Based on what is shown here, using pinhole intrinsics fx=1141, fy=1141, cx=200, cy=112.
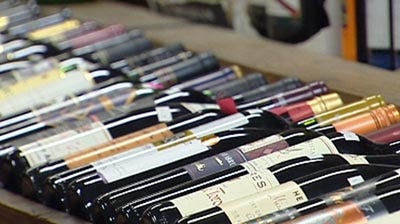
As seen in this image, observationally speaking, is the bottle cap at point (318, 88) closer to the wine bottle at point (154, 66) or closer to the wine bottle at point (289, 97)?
the wine bottle at point (289, 97)

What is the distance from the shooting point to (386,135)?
1.18m

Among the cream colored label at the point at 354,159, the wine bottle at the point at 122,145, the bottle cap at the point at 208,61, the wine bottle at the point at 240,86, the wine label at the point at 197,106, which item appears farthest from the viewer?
the bottle cap at the point at 208,61

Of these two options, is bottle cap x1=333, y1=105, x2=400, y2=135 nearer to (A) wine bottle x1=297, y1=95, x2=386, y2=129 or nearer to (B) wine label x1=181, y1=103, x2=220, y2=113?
(A) wine bottle x1=297, y1=95, x2=386, y2=129

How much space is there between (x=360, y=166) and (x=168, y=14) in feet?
2.82

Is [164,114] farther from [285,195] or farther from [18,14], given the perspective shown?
[18,14]

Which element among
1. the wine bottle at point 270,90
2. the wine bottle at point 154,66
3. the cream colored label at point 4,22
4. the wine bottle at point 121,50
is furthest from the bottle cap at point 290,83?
the cream colored label at point 4,22

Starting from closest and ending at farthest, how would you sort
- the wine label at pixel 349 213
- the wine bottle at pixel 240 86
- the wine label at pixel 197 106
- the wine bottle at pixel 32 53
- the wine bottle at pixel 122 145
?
the wine label at pixel 349 213 < the wine bottle at pixel 122 145 < the wine label at pixel 197 106 < the wine bottle at pixel 240 86 < the wine bottle at pixel 32 53

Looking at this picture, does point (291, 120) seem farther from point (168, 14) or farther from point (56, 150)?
point (168, 14)

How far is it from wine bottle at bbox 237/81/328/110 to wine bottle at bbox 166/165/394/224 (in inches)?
11.3

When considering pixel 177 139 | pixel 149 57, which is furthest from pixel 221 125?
pixel 149 57

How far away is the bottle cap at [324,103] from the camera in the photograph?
129 cm

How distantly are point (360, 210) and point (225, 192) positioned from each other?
0.43 ft

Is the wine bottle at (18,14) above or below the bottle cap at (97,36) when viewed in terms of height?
above

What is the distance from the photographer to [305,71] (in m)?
1.48
